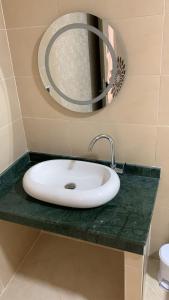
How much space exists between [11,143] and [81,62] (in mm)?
608

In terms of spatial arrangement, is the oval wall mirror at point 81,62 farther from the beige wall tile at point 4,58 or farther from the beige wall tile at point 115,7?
the beige wall tile at point 4,58

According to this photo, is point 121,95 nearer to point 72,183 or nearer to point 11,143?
point 72,183

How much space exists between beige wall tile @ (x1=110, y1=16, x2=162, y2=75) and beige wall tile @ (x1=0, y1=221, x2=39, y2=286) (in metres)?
1.13

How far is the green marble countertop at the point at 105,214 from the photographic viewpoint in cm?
100

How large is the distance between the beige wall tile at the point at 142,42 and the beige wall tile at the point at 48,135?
0.50 m

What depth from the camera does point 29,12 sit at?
1215 millimetres

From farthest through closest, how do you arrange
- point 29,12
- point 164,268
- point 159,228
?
point 159,228, point 164,268, point 29,12

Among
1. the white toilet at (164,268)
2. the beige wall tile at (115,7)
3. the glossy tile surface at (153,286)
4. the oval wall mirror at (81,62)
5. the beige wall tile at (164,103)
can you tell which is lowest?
the glossy tile surface at (153,286)

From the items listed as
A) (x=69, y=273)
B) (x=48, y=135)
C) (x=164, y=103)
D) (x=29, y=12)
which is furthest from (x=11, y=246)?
(x=29, y=12)

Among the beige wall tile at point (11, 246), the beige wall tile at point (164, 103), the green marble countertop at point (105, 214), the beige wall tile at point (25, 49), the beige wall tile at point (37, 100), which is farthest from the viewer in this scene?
the beige wall tile at point (11, 246)

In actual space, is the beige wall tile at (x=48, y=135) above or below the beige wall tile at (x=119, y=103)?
below

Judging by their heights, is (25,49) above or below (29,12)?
below

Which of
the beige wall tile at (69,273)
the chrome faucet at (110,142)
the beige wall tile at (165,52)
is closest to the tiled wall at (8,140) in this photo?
the beige wall tile at (69,273)

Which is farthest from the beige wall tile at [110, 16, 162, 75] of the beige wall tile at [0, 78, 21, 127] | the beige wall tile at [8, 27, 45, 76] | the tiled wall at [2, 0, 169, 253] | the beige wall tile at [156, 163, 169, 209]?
the beige wall tile at [0, 78, 21, 127]
